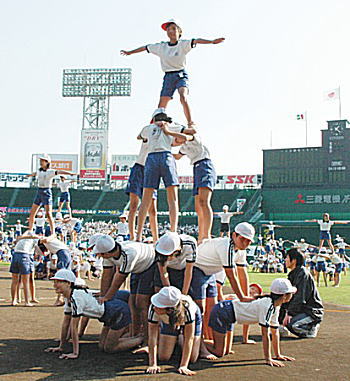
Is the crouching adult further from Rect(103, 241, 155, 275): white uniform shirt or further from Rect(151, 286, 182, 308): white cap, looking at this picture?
Rect(151, 286, 182, 308): white cap

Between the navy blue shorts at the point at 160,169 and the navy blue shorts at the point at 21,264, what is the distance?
4264mm

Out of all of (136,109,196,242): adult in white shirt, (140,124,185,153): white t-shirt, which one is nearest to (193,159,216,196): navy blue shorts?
(136,109,196,242): adult in white shirt

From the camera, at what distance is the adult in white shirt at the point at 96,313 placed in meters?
6.19

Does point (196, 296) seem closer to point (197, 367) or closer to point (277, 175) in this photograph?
point (197, 367)

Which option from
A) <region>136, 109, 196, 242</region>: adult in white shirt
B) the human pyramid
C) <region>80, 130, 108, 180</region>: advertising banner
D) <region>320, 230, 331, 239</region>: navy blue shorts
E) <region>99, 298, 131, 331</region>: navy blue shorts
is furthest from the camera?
<region>80, 130, 108, 180</region>: advertising banner

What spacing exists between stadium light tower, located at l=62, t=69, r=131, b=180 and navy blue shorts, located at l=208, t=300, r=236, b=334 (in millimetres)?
44230

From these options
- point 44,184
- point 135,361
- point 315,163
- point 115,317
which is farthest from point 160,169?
point 315,163

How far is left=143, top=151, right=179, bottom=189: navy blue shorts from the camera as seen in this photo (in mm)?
7652

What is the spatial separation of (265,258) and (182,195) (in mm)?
22223

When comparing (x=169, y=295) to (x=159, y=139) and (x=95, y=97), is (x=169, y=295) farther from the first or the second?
(x=95, y=97)

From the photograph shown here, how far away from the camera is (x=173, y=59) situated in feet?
27.2

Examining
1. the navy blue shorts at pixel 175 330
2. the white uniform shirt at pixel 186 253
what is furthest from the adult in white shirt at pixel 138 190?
the navy blue shorts at pixel 175 330

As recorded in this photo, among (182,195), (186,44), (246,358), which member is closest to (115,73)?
(182,195)

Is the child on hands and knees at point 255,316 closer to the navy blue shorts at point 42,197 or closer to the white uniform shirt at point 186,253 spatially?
the white uniform shirt at point 186,253
